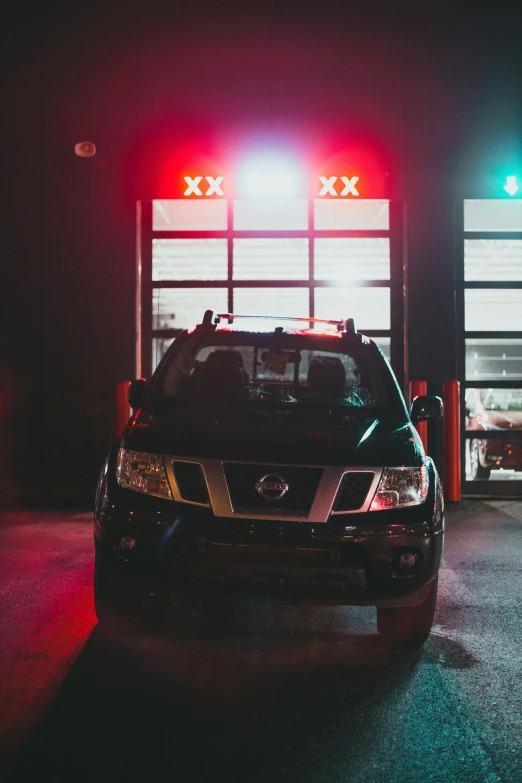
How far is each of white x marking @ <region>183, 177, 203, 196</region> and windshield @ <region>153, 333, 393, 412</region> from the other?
5.54 metres

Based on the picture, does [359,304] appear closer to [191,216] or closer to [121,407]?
[191,216]

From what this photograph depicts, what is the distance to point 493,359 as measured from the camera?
1067 centimetres

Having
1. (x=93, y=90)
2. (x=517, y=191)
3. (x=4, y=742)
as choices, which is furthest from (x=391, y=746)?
(x=93, y=90)

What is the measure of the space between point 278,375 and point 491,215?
658 centimetres

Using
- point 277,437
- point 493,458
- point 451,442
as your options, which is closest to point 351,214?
point 451,442

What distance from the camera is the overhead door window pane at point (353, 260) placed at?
1081 centimetres

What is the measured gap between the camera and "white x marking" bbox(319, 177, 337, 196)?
10.5 metres

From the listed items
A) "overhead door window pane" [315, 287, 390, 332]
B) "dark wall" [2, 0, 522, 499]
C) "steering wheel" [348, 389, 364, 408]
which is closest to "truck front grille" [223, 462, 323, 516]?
"steering wheel" [348, 389, 364, 408]

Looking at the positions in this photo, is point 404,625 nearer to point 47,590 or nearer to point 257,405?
point 257,405

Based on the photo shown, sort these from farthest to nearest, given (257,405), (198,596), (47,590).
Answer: (47,590), (257,405), (198,596)

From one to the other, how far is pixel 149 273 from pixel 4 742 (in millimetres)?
8405

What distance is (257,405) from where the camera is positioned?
467 centimetres

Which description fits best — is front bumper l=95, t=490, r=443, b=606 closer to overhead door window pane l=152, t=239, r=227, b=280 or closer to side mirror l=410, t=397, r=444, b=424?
side mirror l=410, t=397, r=444, b=424

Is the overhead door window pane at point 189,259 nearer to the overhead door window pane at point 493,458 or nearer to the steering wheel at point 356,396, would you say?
the overhead door window pane at point 493,458
